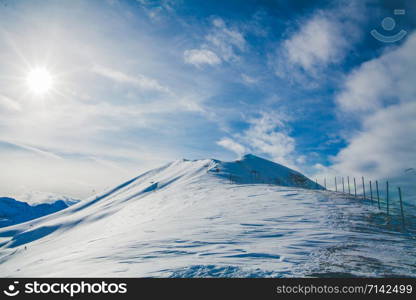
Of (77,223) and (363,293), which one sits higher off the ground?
(363,293)

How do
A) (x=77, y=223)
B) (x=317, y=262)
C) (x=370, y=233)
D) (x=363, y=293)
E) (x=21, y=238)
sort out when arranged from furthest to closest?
1. (x=21, y=238)
2. (x=77, y=223)
3. (x=370, y=233)
4. (x=317, y=262)
5. (x=363, y=293)

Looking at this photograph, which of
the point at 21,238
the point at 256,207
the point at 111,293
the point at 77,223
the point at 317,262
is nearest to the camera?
the point at 111,293

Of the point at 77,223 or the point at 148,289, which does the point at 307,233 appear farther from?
the point at 77,223

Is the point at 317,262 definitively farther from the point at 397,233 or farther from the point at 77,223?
the point at 77,223

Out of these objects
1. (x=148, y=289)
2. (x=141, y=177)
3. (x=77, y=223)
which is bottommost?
(x=77, y=223)

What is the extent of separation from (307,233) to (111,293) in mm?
15568

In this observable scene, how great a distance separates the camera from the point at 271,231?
20.1 metres

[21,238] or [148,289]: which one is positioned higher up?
[148,289]

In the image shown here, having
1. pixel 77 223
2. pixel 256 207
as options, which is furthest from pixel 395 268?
pixel 77 223

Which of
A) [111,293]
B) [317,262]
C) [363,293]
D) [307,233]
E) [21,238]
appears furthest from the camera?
[21,238]

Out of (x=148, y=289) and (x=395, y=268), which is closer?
(x=148, y=289)

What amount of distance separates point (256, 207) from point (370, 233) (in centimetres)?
1280

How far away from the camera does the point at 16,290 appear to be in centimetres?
814

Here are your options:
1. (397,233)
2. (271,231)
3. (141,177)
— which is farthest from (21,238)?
(397,233)
